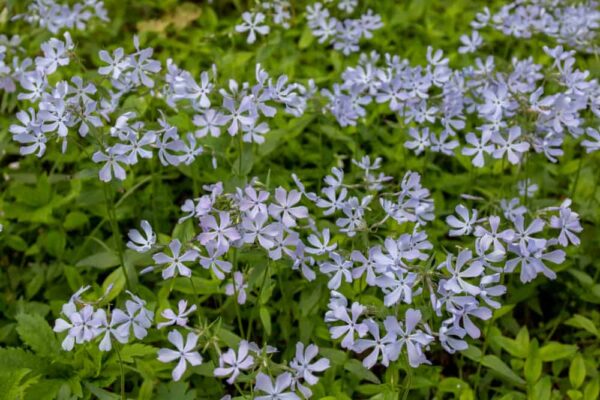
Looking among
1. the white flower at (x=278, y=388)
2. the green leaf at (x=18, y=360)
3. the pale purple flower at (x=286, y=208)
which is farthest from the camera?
the green leaf at (x=18, y=360)

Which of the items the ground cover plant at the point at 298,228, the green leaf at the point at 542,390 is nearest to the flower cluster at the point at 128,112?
the ground cover plant at the point at 298,228

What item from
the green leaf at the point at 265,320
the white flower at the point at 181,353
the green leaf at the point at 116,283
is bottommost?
the green leaf at the point at 116,283

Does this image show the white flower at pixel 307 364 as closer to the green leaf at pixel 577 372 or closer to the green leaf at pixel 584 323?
the green leaf at pixel 577 372

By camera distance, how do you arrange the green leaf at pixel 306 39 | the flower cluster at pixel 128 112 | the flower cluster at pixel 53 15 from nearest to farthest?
1. the flower cluster at pixel 128 112
2. the flower cluster at pixel 53 15
3. the green leaf at pixel 306 39

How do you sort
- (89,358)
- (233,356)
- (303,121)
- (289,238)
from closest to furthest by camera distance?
(233,356) < (289,238) < (89,358) < (303,121)

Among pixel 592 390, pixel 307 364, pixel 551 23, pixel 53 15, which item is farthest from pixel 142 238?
pixel 551 23

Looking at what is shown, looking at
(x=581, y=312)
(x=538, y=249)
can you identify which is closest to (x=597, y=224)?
(x=581, y=312)

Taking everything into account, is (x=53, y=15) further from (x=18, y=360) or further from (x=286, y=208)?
(x=286, y=208)

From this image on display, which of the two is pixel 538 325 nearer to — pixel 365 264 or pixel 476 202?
pixel 476 202
